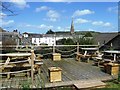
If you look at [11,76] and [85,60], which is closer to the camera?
[11,76]

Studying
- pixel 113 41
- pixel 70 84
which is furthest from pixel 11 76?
pixel 113 41

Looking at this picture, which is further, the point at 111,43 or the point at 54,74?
the point at 111,43

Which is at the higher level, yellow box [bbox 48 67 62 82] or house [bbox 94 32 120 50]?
house [bbox 94 32 120 50]

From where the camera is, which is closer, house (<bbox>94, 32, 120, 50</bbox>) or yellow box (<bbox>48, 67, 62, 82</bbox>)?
yellow box (<bbox>48, 67, 62, 82</bbox>)

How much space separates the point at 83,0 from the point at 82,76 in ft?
9.39

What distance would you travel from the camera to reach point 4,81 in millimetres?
6340

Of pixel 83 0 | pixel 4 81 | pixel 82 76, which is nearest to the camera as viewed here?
pixel 4 81

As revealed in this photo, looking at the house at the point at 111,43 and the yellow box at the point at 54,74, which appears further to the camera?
the house at the point at 111,43

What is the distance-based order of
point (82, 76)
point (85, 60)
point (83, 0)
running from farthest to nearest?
point (85, 60)
point (83, 0)
point (82, 76)

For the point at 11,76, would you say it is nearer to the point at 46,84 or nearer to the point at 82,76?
the point at 46,84

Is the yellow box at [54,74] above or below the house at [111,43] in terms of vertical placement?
below

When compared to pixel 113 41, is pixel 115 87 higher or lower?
lower

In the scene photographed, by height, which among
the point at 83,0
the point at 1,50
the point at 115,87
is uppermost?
the point at 83,0

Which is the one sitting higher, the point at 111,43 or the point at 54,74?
the point at 111,43
